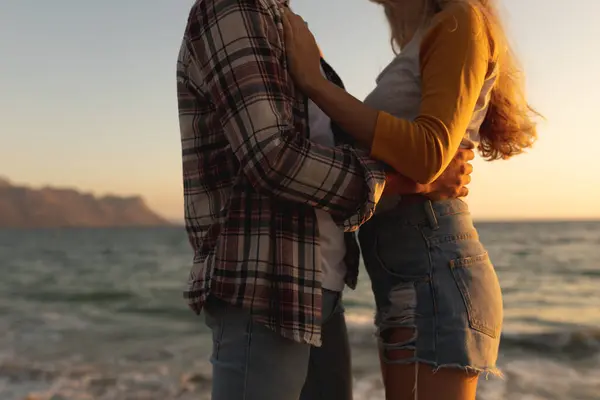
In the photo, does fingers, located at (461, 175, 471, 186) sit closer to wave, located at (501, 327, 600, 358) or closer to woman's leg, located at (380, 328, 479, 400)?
woman's leg, located at (380, 328, 479, 400)

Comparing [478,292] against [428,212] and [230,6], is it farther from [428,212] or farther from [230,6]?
[230,6]

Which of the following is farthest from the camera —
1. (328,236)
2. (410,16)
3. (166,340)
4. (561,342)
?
(166,340)

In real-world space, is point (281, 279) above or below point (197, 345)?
above

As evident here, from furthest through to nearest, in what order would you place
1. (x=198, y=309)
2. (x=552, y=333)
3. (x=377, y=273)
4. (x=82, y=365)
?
(x=552, y=333) → (x=82, y=365) → (x=377, y=273) → (x=198, y=309)

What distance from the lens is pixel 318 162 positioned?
1271 mm

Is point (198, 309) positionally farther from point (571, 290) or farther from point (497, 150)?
point (571, 290)

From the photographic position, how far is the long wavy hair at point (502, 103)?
1.72 metres

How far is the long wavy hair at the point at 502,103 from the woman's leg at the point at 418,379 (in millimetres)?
743

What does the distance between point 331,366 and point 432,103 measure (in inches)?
30.5

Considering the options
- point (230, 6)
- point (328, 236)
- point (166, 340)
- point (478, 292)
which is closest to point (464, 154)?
point (478, 292)

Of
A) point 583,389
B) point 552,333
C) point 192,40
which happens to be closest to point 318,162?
point 192,40

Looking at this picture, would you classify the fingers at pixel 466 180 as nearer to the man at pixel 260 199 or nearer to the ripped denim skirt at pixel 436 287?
the ripped denim skirt at pixel 436 287

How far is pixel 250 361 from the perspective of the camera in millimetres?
1282

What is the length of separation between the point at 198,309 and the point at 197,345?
6.68 meters
